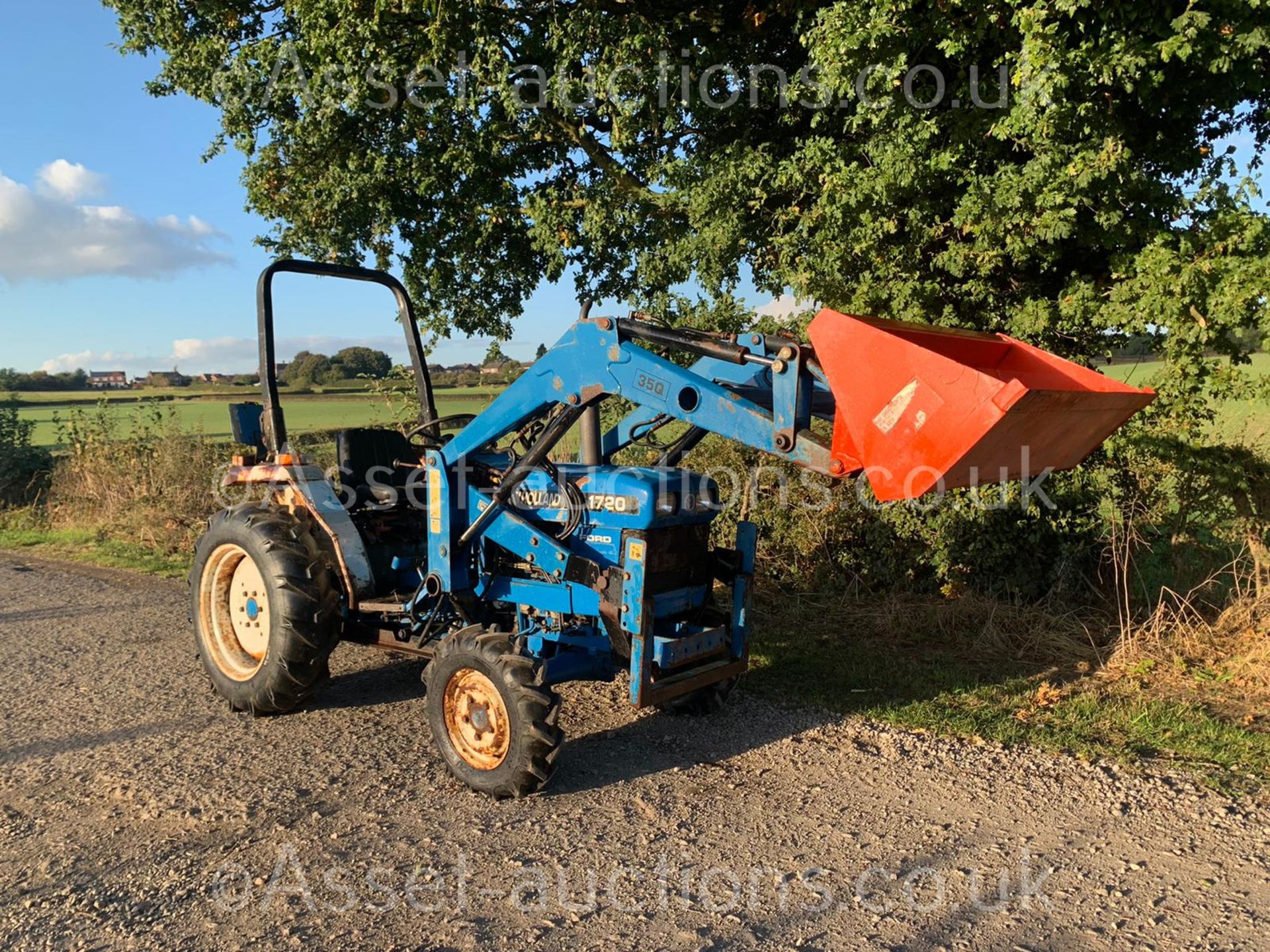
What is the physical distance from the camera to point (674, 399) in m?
3.88

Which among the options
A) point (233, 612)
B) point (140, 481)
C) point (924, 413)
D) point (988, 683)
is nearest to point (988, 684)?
point (988, 683)

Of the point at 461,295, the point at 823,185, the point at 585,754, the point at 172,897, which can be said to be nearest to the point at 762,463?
the point at 823,185

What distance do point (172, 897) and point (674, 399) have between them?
2.62 m

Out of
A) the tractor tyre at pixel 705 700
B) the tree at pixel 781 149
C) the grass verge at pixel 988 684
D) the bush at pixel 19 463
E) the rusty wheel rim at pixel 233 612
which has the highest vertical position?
the tree at pixel 781 149

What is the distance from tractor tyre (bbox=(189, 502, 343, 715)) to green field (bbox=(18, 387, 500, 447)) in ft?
7.33

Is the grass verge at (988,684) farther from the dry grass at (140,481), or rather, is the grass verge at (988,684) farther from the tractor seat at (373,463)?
the dry grass at (140,481)

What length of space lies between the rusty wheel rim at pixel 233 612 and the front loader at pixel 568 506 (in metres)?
0.01

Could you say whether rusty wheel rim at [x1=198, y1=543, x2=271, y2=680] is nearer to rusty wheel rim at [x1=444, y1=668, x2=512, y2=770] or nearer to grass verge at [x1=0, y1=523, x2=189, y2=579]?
rusty wheel rim at [x1=444, y1=668, x2=512, y2=770]

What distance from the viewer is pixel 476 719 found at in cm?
416

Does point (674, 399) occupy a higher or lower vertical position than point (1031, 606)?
higher

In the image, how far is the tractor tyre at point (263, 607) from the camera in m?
4.72

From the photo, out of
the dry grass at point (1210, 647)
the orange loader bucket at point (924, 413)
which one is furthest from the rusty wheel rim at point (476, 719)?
the dry grass at point (1210, 647)

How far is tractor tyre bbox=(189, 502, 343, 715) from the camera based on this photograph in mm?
4723

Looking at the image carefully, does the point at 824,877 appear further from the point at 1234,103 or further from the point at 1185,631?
the point at 1234,103
